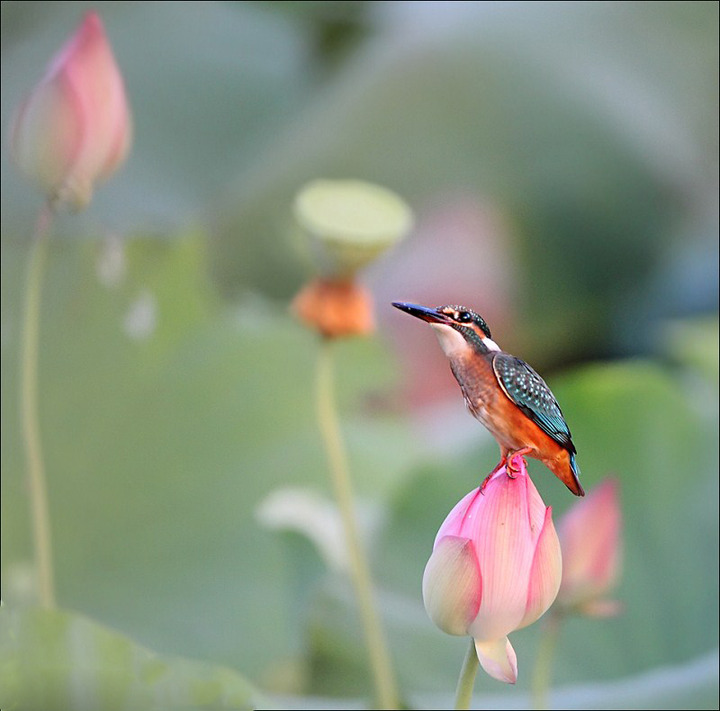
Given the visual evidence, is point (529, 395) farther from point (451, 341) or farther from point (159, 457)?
point (159, 457)

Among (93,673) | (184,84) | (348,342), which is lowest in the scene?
(93,673)

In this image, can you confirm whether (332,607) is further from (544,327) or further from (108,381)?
(544,327)

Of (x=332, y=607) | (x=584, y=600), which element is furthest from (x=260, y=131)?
(x=584, y=600)

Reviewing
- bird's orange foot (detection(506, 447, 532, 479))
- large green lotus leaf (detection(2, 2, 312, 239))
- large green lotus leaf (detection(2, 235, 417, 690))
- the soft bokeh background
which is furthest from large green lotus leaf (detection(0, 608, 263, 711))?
large green lotus leaf (detection(2, 2, 312, 239))

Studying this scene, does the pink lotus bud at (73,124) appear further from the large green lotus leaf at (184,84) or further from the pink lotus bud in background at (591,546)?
the large green lotus leaf at (184,84)

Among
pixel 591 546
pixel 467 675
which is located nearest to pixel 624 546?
pixel 591 546
